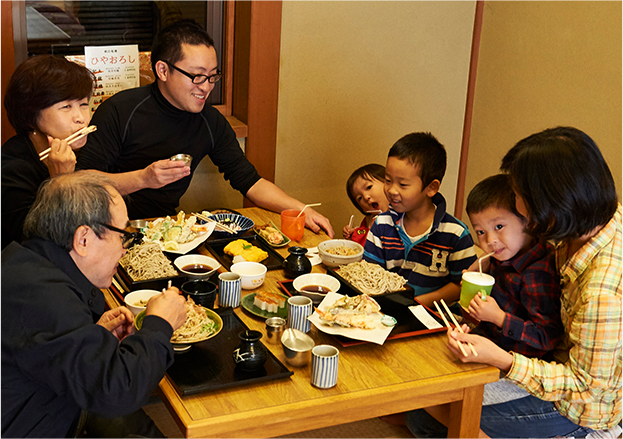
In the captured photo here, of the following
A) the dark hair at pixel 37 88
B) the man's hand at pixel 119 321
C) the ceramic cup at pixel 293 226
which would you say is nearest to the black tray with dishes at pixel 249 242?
the ceramic cup at pixel 293 226

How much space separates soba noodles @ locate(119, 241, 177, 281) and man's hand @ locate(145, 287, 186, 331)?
0.44 m

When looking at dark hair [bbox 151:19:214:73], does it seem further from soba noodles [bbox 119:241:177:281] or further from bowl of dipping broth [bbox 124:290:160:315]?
bowl of dipping broth [bbox 124:290:160:315]

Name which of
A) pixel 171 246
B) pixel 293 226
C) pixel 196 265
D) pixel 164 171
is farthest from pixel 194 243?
pixel 293 226

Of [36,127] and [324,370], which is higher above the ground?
[36,127]

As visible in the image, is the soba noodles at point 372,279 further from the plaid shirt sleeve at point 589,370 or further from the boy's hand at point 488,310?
the plaid shirt sleeve at point 589,370

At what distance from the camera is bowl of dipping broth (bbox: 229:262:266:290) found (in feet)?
6.35

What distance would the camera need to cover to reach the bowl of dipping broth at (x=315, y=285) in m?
1.88

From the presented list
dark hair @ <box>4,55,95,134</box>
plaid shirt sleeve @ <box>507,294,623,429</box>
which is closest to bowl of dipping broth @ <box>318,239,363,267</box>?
plaid shirt sleeve @ <box>507,294,623,429</box>

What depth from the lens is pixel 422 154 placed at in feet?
7.27

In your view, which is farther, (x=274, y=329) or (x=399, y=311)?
(x=399, y=311)

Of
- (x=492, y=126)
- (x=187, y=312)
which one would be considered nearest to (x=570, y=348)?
(x=187, y=312)

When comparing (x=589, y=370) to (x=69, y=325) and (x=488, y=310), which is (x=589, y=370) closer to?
(x=488, y=310)

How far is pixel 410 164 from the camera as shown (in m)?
2.22

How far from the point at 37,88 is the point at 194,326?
3.69 feet
